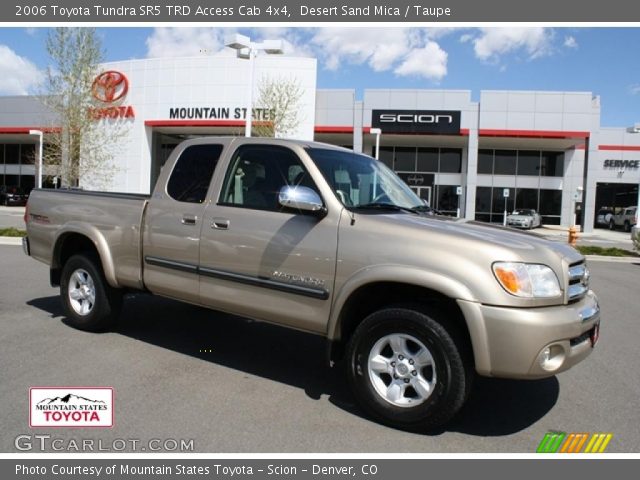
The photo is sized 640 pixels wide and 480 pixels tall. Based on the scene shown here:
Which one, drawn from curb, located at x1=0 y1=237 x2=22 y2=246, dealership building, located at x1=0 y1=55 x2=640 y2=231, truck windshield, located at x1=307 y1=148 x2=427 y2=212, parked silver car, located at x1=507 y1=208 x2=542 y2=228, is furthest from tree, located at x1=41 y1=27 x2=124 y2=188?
parked silver car, located at x1=507 y1=208 x2=542 y2=228

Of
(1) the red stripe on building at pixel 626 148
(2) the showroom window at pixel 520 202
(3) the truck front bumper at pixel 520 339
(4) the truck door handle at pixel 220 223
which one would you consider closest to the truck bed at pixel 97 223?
(4) the truck door handle at pixel 220 223

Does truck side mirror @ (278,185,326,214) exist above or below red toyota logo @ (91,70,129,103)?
below

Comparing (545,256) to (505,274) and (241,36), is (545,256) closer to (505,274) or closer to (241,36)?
(505,274)

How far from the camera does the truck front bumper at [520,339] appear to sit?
3.30 metres

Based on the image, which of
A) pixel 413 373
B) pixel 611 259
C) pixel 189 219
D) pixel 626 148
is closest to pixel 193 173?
pixel 189 219

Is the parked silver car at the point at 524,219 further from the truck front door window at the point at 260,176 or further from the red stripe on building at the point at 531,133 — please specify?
the truck front door window at the point at 260,176

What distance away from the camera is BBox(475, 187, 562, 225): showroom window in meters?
37.7

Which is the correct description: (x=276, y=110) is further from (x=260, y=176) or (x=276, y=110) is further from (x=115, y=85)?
(x=260, y=176)

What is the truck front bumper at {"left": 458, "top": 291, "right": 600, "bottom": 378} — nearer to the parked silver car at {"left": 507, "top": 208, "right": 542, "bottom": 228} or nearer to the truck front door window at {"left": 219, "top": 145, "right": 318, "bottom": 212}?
the truck front door window at {"left": 219, "top": 145, "right": 318, "bottom": 212}

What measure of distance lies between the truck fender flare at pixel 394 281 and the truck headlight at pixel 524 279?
228 mm

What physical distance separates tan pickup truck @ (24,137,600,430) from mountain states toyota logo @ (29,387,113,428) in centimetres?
124

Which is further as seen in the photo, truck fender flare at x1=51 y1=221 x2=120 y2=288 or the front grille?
truck fender flare at x1=51 y1=221 x2=120 y2=288

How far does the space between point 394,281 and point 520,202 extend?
3687 centimetres

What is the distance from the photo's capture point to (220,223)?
4.55 meters
